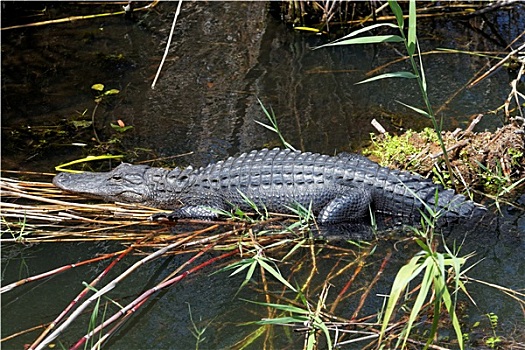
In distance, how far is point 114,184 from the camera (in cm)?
536

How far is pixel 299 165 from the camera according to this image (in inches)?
202

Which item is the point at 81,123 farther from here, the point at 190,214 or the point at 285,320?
the point at 285,320

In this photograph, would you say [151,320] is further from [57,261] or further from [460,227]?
[460,227]

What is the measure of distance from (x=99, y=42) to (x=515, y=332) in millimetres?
5874

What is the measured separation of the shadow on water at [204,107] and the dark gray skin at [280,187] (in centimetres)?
42

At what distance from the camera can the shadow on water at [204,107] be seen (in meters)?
4.05

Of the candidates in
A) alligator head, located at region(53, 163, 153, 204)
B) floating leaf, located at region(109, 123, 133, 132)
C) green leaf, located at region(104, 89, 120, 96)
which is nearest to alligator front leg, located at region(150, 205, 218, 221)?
alligator head, located at region(53, 163, 153, 204)

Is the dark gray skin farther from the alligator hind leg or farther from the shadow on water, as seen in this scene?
the shadow on water

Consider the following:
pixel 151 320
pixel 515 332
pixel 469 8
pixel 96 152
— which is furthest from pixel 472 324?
pixel 469 8

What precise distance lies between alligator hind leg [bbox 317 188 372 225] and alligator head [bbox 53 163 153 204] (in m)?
1.36

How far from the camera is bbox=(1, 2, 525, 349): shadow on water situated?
4.05 metres

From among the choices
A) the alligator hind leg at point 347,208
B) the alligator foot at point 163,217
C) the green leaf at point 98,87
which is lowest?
the alligator foot at point 163,217

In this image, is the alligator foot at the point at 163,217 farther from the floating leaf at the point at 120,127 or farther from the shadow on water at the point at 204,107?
the floating leaf at the point at 120,127

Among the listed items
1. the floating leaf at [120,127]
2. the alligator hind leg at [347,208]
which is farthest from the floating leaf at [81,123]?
the alligator hind leg at [347,208]
